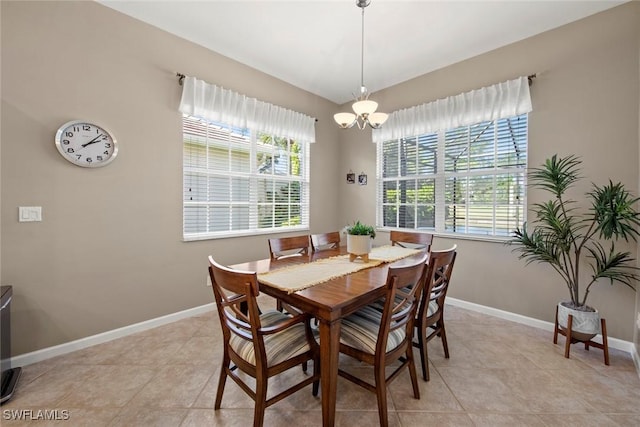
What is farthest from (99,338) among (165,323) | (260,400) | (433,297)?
(433,297)

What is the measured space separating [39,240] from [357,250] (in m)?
2.48

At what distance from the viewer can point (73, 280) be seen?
2.20 meters

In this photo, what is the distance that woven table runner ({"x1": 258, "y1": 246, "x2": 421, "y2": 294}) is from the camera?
1.61 meters

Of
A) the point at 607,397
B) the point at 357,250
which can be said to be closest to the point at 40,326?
the point at 357,250

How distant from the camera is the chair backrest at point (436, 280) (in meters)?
1.69

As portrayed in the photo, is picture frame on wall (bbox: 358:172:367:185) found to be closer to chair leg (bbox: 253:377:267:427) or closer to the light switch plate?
chair leg (bbox: 253:377:267:427)

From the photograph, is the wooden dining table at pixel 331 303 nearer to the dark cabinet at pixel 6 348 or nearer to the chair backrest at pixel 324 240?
the chair backrest at pixel 324 240

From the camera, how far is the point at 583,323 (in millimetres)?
2123

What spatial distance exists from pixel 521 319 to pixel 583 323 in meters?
0.66

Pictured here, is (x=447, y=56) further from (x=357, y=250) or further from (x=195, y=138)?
(x=195, y=138)

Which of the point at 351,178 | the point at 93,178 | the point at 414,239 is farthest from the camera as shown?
the point at 351,178

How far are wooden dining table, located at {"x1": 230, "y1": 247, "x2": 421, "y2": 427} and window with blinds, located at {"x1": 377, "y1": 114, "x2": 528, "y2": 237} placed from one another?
1.88 meters

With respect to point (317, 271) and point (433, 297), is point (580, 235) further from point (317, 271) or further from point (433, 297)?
point (317, 271)

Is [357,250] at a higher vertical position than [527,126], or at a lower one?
lower
